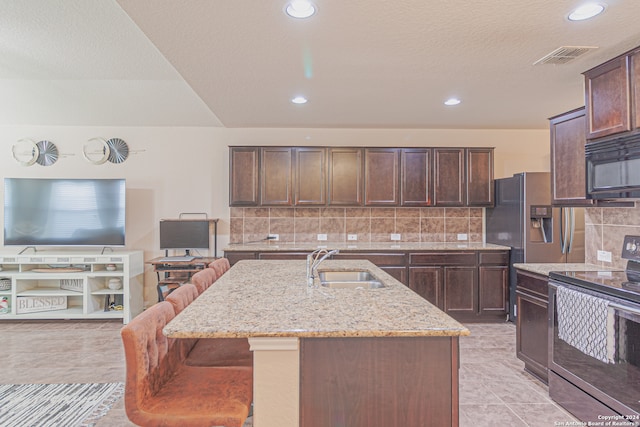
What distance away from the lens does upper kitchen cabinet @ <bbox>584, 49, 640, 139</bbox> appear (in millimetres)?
2234

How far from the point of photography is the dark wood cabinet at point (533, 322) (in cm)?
266

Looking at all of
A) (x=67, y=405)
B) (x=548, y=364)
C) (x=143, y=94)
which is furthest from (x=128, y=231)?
(x=548, y=364)

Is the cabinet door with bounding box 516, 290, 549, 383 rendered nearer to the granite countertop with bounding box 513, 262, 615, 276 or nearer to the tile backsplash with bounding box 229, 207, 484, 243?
the granite countertop with bounding box 513, 262, 615, 276

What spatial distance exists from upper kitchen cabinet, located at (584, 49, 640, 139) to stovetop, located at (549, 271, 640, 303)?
95 centimetres

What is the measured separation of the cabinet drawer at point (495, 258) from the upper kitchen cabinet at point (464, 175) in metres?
0.67

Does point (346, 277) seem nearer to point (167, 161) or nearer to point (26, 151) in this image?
point (167, 161)

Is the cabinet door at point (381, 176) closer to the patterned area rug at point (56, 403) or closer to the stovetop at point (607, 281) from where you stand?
the stovetop at point (607, 281)

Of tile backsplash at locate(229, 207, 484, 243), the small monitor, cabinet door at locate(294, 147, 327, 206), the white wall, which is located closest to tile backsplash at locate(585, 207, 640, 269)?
tile backsplash at locate(229, 207, 484, 243)

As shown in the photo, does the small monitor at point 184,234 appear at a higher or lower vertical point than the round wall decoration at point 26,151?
lower

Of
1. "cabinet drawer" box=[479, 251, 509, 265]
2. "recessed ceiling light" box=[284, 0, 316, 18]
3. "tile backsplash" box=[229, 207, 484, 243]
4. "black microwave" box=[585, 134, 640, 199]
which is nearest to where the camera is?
"recessed ceiling light" box=[284, 0, 316, 18]

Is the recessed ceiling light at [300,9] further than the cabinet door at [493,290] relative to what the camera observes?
No

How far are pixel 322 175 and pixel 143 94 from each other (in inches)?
90.5

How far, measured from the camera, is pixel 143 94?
4.08 meters

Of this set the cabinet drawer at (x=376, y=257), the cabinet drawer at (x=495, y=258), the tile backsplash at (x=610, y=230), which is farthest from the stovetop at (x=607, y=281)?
the cabinet drawer at (x=376, y=257)
